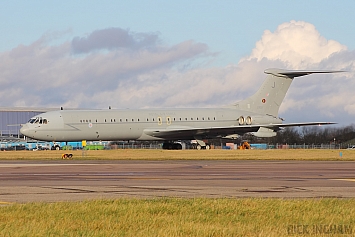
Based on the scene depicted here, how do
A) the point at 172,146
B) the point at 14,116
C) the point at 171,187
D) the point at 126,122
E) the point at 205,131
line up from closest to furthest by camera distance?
the point at 171,187, the point at 126,122, the point at 205,131, the point at 172,146, the point at 14,116

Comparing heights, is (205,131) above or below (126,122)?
below

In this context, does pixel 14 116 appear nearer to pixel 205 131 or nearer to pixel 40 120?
pixel 40 120

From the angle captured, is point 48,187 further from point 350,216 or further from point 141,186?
point 350,216

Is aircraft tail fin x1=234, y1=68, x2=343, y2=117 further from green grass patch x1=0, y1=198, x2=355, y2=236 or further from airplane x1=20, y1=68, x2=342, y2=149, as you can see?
green grass patch x1=0, y1=198, x2=355, y2=236

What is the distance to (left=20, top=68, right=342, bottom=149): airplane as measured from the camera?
221 feet

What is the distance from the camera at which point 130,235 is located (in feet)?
36.6

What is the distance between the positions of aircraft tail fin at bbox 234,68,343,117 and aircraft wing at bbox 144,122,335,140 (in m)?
4.12

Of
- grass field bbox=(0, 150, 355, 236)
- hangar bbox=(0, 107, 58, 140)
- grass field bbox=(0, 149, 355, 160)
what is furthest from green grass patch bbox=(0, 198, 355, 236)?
hangar bbox=(0, 107, 58, 140)

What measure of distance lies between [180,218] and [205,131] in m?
56.6

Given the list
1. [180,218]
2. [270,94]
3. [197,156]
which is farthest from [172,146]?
[180,218]

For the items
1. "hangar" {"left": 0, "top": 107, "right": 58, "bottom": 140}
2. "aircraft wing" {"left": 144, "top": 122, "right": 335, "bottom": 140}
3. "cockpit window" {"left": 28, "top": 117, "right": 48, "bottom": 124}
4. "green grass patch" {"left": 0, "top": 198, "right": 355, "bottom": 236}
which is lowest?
"green grass patch" {"left": 0, "top": 198, "right": 355, "bottom": 236}

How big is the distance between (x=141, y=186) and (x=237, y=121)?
5130cm

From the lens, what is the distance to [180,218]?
13.3 metres

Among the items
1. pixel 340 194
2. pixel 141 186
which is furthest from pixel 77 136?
pixel 340 194
